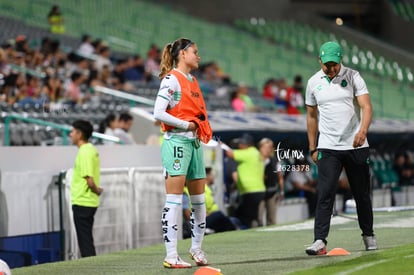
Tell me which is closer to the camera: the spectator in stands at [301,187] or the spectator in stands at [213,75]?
the spectator in stands at [301,187]

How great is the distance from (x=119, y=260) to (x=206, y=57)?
2103 cm

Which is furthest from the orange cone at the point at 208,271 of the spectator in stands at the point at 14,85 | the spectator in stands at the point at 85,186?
the spectator in stands at the point at 14,85

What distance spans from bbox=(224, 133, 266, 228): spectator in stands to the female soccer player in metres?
7.79

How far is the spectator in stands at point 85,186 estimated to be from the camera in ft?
43.6

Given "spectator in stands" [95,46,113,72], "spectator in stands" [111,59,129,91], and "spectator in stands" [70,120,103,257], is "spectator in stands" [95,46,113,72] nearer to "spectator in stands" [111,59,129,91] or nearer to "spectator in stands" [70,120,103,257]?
"spectator in stands" [111,59,129,91]

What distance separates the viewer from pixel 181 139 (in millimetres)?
9492

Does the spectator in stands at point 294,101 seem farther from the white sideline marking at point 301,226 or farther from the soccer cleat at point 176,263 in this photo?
the soccer cleat at point 176,263

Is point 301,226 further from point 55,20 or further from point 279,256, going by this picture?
point 55,20

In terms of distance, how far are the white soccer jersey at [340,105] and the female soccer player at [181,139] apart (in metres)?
1.22

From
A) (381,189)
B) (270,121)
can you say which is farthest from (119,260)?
(381,189)

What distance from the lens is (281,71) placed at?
3294 cm

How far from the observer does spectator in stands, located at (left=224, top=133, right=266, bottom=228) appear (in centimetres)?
1750

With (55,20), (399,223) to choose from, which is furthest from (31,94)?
(55,20)

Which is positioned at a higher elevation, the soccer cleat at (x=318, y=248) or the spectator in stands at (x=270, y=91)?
the spectator in stands at (x=270, y=91)
